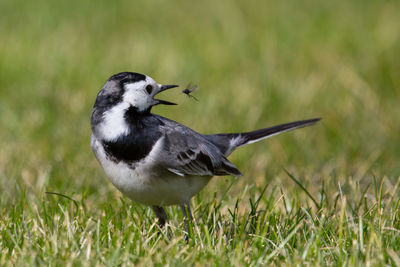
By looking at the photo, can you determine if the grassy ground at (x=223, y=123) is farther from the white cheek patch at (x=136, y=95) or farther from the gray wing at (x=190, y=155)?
the white cheek patch at (x=136, y=95)

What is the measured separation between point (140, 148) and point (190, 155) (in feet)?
1.32

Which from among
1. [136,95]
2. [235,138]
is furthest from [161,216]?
[235,138]

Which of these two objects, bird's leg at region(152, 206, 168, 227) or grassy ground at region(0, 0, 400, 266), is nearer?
grassy ground at region(0, 0, 400, 266)

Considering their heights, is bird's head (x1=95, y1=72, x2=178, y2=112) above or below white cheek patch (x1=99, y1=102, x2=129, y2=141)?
above

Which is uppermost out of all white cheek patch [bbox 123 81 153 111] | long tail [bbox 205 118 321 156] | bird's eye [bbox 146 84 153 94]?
bird's eye [bbox 146 84 153 94]

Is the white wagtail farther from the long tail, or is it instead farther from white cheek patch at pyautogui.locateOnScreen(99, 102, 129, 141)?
the long tail

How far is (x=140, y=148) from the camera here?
13.7ft

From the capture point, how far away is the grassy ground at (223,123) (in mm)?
3840

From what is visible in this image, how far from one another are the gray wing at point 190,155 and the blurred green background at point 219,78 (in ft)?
1.73

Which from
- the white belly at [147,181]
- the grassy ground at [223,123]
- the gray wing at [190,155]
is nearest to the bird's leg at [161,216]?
the grassy ground at [223,123]

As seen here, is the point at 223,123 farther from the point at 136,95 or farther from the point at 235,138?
the point at 136,95

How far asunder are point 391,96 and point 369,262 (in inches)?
177

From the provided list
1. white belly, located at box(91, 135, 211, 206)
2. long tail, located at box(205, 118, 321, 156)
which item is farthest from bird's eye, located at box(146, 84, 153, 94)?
long tail, located at box(205, 118, 321, 156)

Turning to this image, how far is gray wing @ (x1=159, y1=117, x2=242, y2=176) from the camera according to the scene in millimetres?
4312
